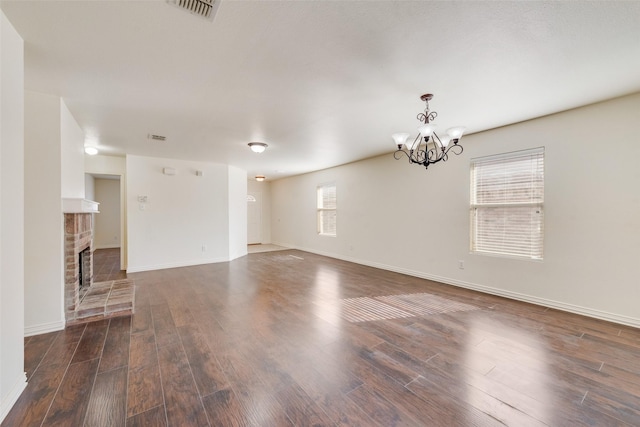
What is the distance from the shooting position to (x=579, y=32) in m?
1.79

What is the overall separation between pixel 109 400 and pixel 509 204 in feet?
15.6

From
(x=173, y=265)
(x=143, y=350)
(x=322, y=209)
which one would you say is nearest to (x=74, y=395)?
(x=143, y=350)

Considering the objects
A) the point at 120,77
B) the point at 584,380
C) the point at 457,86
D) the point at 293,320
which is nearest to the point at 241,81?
the point at 120,77

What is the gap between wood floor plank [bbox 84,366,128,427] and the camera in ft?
5.01

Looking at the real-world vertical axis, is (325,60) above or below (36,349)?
above

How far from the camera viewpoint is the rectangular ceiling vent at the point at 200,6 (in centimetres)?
153

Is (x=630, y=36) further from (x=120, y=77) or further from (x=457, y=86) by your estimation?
(x=120, y=77)

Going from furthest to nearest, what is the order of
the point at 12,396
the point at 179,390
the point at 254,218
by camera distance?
the point at 254,218 < the point at 179,390 < the point at 12,396

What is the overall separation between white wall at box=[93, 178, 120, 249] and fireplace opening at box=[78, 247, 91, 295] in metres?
5.85

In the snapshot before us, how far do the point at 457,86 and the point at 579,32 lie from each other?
0.87 meters

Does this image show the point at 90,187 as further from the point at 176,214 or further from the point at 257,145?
the point at 257,145

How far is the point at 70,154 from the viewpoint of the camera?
3.11 metres

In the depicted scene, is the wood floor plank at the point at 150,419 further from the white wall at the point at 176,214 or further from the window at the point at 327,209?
the window at the point at 327,209

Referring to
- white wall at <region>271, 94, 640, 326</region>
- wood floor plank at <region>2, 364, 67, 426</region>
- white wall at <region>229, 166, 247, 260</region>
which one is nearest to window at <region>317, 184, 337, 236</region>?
white wall at <region>271, 94, 640, 326</region>
